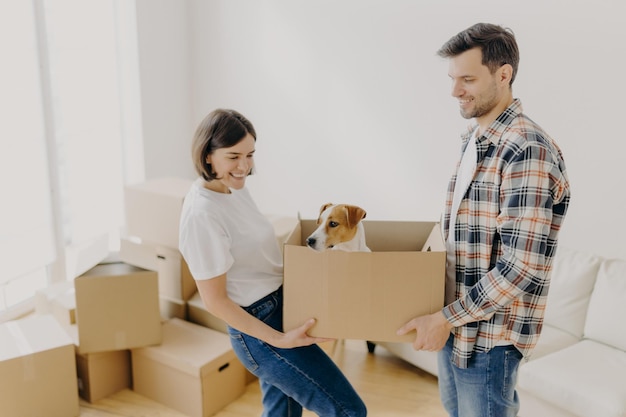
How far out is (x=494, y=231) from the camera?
5.08 ft

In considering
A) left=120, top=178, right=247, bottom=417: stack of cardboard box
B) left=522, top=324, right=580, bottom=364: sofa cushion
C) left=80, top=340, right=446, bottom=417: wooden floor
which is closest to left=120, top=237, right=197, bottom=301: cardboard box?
left=120, top=178, right=247, bottom=417: stack of cardboard box

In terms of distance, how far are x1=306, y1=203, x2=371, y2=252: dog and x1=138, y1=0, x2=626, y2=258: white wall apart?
1.59 metres

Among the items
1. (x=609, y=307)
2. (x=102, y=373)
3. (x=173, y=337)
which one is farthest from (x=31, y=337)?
(x=609, y=307)

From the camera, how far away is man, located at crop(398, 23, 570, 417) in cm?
Answer: 147

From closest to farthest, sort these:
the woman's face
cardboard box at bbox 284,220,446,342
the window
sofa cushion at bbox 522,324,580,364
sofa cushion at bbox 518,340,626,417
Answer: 1. cardboard box at bbox 284,220,446,342
2. the woman's face
3. sofa cushion at bbox 518,340,626,417
4. sofa cushion at bbox 522,324,580,364
5. the window

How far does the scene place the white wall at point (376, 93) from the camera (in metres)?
2.89

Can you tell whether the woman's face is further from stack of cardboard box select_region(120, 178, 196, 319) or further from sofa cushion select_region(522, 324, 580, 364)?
sofa cushion select_region(522, 324, 580, 364)

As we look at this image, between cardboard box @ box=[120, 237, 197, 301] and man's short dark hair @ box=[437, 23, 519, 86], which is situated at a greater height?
man's short dark hair @ box=[437, 23, 519, 86]

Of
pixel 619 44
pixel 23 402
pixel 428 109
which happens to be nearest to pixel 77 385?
pixel 23 402

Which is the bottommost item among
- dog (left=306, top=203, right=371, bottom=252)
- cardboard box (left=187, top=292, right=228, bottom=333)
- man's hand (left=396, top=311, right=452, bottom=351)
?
cardboard box (left=187, top=292, right=228, bottom=333)

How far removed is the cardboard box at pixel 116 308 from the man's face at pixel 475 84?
5.54 ft

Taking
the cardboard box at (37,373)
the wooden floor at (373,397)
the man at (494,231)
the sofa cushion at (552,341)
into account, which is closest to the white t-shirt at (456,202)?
the man at (494,231)

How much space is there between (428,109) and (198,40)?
1766 mm

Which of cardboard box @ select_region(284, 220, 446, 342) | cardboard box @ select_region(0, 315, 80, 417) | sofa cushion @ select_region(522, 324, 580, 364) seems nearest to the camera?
cardboard box @ select_region(284, 220, 446, 342)
